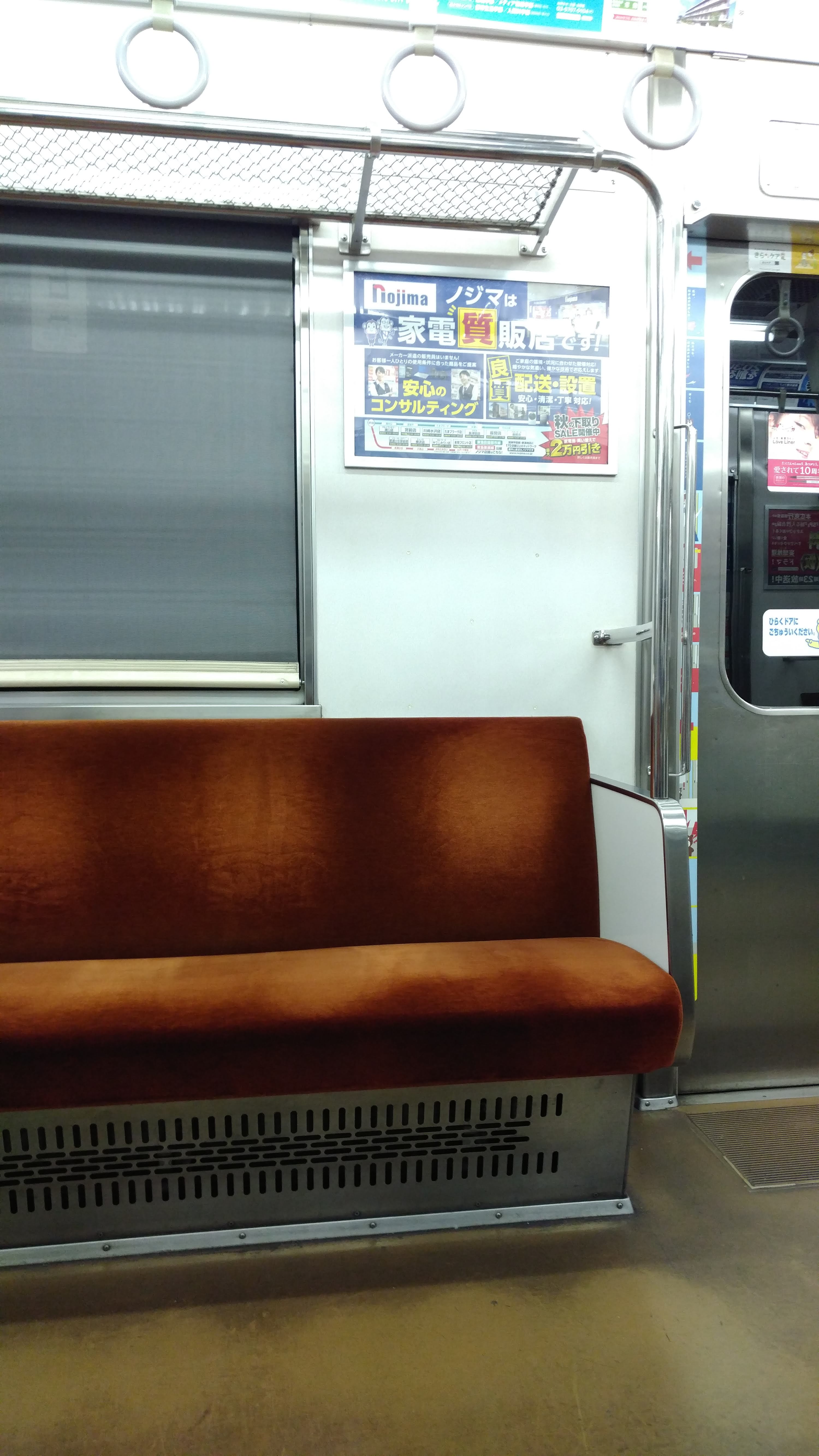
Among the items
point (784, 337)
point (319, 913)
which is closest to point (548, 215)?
point (784, 337)

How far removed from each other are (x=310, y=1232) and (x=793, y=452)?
2443 millimetres

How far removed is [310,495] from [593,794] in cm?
110

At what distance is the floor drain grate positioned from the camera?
6.40 ft

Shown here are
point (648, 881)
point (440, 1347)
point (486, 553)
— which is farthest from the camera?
point (486, 553)

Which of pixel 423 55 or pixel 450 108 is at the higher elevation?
pixel 423 55

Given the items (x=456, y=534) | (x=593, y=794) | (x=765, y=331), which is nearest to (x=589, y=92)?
(x=765, y=331)

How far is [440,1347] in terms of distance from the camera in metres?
1.39

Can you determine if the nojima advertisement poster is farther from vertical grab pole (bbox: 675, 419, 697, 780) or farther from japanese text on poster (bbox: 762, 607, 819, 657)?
japanese text on poster (bbox: 762, 607, 819, 657)

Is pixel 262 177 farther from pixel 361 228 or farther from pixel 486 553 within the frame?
pixel 486 553

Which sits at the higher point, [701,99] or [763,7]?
[763,7]

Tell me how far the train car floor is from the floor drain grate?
20 centimetres

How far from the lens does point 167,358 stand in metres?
2.15

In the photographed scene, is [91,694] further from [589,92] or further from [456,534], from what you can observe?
[589,92]

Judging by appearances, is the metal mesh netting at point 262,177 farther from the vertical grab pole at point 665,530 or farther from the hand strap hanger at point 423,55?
the vertical grab pole at point 665,530
